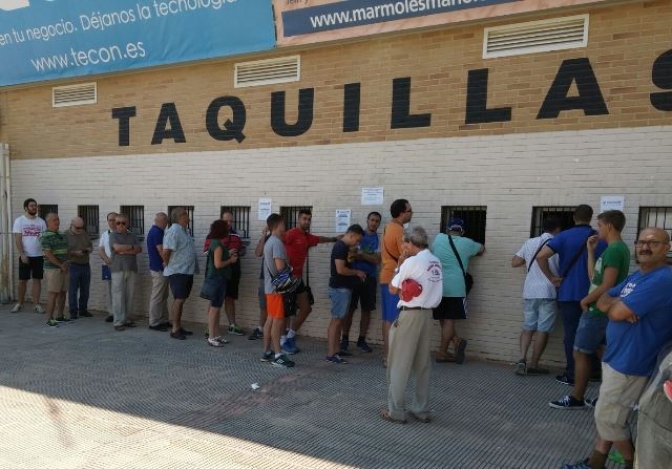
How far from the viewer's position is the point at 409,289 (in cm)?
446

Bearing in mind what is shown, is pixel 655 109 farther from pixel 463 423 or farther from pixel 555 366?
pixel 463 423

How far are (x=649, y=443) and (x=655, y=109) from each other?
4281 millimetres

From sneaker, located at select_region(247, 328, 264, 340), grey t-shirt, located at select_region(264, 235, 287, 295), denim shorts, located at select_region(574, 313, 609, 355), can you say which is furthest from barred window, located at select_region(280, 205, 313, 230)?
denim shorts, located at select_region(574, 313, 609, 355)

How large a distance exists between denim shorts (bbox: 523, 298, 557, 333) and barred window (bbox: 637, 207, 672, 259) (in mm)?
1314

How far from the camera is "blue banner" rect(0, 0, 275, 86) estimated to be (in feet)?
25.6

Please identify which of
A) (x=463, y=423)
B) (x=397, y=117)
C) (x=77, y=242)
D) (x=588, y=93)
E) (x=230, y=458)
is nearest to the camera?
(x=230, y=458)

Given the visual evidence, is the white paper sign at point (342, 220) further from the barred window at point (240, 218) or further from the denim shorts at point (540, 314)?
the denim shorts at point (540, 314)

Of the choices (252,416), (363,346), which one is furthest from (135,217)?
(252,416)

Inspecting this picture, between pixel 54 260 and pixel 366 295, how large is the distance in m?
5.14

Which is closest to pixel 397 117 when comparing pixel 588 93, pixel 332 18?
pixel 332 18

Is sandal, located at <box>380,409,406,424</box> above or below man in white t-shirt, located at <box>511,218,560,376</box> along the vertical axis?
below

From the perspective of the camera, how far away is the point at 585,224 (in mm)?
5492

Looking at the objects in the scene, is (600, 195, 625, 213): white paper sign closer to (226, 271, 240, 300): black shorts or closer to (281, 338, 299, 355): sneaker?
Result: (281, 338, 299, 355): sneaker

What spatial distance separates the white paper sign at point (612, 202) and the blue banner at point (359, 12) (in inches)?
101
